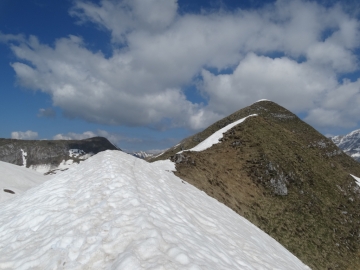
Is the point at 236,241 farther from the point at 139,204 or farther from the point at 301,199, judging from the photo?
the point at 301,199

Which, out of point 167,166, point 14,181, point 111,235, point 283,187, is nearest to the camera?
point 111,235

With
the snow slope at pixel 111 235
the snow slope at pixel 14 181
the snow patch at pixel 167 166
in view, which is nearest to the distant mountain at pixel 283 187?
the snow patch at pixel 167 166

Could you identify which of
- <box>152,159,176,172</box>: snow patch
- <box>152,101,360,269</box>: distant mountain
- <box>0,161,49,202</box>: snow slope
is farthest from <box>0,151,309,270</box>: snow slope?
<box>0,161,49,202</box>: snow slope

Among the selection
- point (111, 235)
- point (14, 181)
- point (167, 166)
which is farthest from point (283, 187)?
point (14, 181)

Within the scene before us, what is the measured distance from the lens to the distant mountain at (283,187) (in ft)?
92.4

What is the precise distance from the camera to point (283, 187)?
35.2 m

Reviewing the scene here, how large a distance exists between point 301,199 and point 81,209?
32.8 metres

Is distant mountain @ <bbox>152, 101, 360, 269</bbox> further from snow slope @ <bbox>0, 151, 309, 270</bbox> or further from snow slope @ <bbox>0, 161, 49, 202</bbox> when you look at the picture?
snow slope @ <bbox>0, 161, 49, 202</bbox>

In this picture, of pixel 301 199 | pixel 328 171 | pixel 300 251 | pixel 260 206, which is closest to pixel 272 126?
pixel 328 171

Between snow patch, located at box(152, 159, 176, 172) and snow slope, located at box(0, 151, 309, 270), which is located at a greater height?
snow patch, located at box(152, 159, 176, 172)

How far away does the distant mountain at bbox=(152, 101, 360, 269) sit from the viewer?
28.2 metres

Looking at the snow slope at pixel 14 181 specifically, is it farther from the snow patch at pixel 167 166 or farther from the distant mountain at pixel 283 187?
the distant mountain at pixel 283 187

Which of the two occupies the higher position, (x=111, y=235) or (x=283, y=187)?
(x=283, y=187)

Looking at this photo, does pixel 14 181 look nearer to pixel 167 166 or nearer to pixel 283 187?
pixel 167 166
